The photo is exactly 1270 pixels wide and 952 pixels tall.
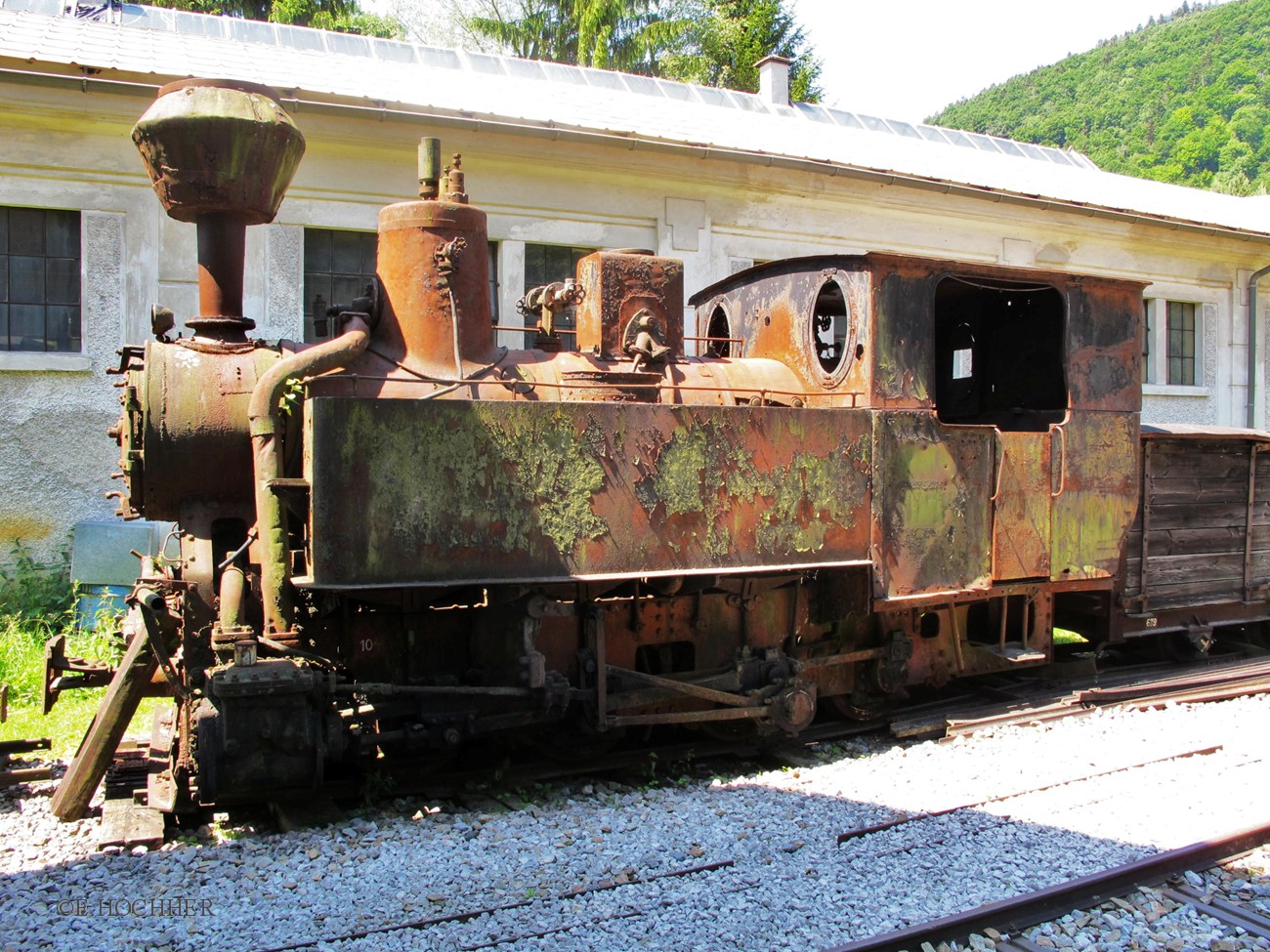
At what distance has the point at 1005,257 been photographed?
1342cm

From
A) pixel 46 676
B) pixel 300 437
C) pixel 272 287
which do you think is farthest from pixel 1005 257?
pixel 46 676

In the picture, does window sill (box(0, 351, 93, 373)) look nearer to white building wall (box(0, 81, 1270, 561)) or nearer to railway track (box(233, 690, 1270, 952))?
white building wall (box(0, 81, 1270, 561))

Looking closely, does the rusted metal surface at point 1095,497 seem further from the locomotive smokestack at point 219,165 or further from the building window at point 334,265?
the building window at point 334,265

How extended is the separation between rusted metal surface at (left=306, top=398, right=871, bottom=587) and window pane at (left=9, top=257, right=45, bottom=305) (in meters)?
6.08

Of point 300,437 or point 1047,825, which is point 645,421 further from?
point 1047,825

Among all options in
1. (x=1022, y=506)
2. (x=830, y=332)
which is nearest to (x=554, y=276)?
(x=830, y=332)

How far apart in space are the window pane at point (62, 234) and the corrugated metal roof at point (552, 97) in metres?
1.26

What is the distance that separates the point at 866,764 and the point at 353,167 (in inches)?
292

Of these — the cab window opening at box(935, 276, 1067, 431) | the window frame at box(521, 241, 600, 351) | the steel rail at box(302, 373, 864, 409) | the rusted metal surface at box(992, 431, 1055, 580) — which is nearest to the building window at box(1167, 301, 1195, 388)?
the cab window opening at box(935, 276, 1067, 431)

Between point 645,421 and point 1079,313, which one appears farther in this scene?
point 1079,313

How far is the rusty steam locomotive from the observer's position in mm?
4637

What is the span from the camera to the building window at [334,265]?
9883 mm

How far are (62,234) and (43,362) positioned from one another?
1.17 m

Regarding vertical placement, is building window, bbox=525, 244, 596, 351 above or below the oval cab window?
above
